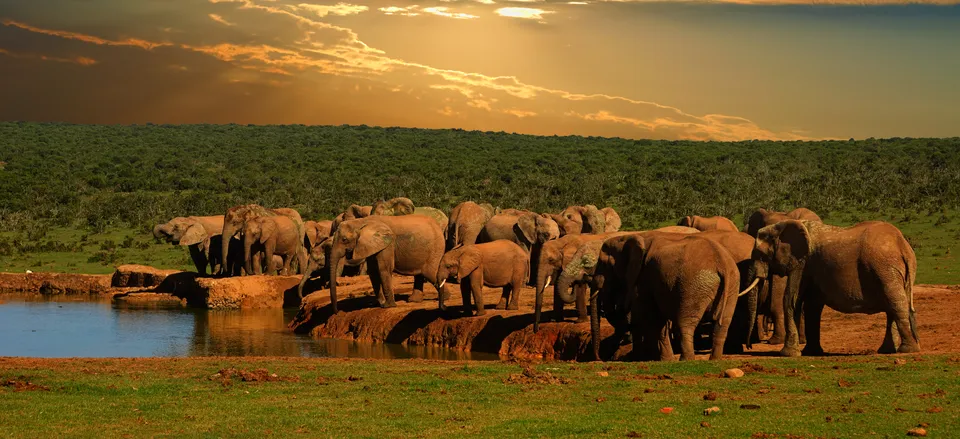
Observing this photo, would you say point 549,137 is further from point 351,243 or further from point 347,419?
point 347,419

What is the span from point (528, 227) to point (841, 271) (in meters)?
17.8

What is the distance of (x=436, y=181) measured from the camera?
104 m

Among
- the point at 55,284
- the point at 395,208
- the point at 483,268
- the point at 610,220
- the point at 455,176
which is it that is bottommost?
the point at 55,284

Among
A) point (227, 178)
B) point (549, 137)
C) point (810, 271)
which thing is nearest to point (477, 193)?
→ point (227, 178)

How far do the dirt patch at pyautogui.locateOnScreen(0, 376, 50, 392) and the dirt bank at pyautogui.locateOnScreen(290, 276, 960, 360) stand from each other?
32.5 feet

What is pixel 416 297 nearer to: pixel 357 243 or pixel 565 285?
pixel 357 243

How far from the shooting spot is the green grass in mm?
13273

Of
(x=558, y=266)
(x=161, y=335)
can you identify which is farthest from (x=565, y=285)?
(x=161, y=335)

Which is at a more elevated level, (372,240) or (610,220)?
(610,220)

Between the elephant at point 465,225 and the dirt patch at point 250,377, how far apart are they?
22.8 metres

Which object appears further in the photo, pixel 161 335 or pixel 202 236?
pixel 202 236

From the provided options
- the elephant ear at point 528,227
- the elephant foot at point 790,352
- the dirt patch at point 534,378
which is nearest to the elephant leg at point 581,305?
the elephant foot at point 790,352

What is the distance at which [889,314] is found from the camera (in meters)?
19.5

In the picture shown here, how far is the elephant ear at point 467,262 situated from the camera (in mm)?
25906
